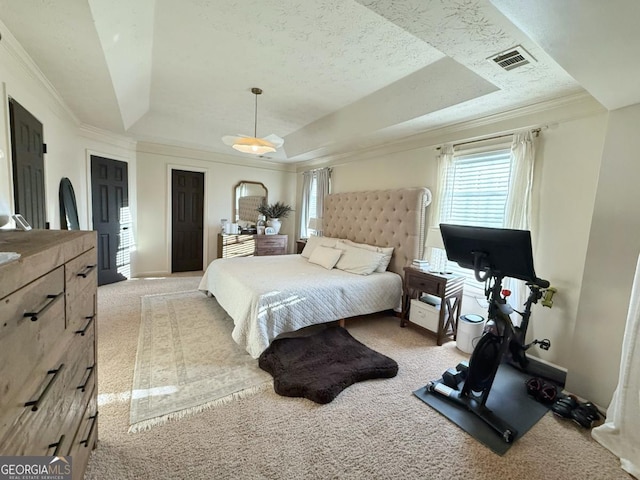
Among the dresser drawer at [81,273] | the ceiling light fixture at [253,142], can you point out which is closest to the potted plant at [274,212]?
the ceiling light fixture at [253,142]

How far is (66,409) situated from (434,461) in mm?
1769

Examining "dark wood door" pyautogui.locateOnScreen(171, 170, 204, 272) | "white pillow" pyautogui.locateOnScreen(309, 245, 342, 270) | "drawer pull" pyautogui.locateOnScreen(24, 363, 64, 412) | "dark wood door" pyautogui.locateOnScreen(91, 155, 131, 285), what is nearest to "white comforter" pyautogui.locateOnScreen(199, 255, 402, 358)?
"white pillow" pyautogui.locateOnScreen(309, 245, 342, 270)

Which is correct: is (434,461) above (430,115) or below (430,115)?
below

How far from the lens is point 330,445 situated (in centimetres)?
158

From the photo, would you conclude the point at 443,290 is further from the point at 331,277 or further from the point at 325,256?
the point at 325,256

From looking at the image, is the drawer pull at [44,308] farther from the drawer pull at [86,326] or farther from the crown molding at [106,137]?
the crown molding at [106,137]

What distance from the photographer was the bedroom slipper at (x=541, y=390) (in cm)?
201

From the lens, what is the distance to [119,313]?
3.28m

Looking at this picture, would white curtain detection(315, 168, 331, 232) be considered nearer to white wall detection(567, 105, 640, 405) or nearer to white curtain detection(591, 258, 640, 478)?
white wall detection(567, 105, 640, 405)

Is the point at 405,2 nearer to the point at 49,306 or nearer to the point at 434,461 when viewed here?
the point at 49,306

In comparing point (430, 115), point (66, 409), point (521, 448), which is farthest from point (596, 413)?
point (66, 409)

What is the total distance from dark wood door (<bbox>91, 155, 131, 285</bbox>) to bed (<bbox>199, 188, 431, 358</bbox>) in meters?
1.91

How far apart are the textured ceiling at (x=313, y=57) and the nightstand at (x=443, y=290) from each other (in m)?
1.71

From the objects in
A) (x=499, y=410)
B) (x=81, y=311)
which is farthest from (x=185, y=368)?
(x=499, y=410)
